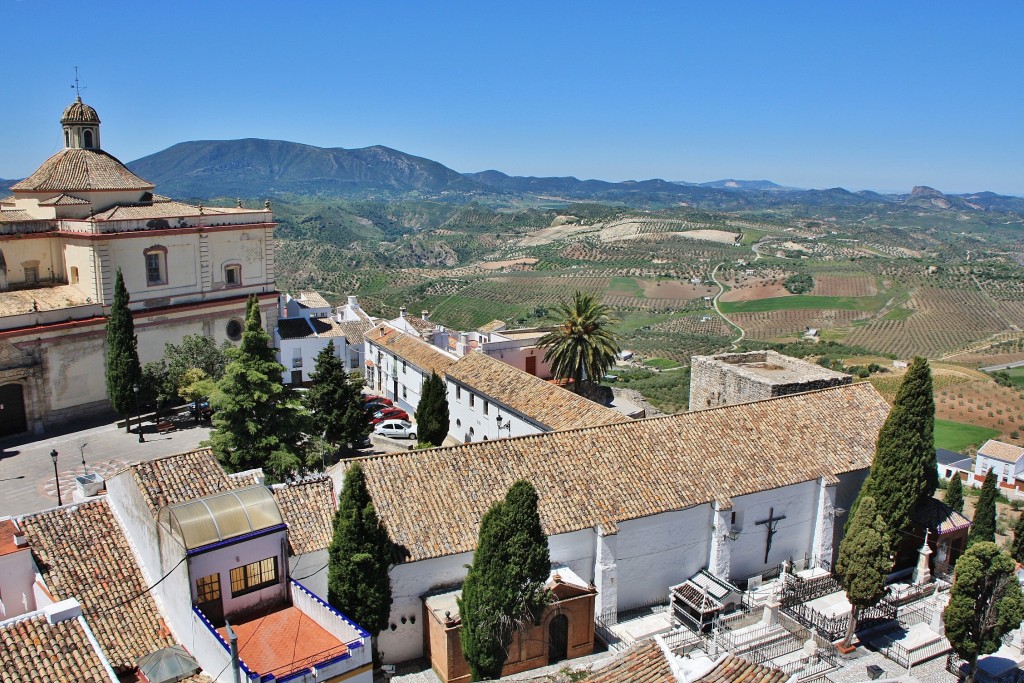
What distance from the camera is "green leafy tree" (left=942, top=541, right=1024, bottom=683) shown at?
1719 centimetres

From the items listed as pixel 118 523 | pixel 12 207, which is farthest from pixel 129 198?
pixel 118 523

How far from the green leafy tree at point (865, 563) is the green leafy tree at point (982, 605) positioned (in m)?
1.56

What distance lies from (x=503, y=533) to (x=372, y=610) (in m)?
3.27

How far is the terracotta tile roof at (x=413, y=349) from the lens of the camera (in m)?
34.7

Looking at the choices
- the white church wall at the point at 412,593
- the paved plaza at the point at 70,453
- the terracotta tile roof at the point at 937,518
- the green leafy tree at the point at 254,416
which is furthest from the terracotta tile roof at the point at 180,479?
the terracotta tile roof at the point at 937,518

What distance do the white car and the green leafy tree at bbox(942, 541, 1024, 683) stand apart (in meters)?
21.3

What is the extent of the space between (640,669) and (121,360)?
87.8ft

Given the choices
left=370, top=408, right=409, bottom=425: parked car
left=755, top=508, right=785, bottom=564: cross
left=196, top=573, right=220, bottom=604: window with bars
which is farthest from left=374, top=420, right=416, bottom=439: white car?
left=196, top=573, right=220, bottom=604: window with bars

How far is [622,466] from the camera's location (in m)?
20.3

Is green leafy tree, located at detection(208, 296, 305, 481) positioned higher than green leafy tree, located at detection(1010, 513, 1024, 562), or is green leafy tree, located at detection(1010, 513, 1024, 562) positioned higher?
green leafy tree, located at detection(208, 296, 305, 481)

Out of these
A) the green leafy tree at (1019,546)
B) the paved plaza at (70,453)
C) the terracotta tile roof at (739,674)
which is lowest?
the green leafy tree at (1019,546)

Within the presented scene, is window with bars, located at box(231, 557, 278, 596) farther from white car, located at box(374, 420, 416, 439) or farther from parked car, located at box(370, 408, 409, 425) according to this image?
parked car, located at box(370, 408, 409, 425)

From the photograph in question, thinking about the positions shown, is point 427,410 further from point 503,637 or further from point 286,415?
point 503,637

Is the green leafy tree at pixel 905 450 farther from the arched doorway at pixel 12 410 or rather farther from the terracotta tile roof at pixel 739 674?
the arched doorway at pixel 12 410
